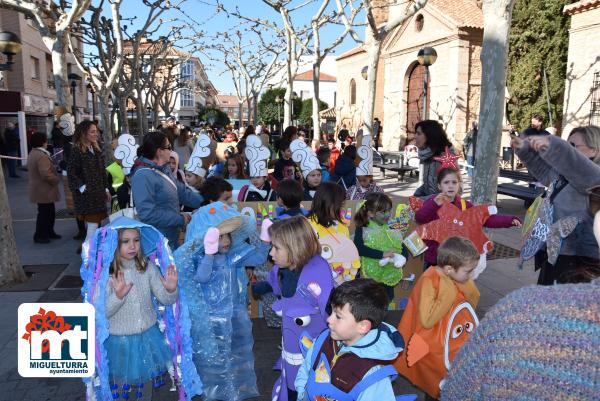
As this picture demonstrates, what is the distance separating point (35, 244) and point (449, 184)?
263 inches

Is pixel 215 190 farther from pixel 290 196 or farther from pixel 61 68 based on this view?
pixel 61 68

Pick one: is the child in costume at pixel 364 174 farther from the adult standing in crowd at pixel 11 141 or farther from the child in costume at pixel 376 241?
the adult standing in crowd at pixel 11 141

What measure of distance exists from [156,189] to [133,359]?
5.25 ft

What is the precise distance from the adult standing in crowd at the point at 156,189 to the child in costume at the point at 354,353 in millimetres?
2133

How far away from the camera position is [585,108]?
15.6 m

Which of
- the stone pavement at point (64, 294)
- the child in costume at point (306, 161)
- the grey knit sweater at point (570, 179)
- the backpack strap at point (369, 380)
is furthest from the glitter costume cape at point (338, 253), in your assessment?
the child in costume at point (306, 161)

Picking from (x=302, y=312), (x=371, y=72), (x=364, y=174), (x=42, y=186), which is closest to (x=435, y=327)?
(x=302, y=312)

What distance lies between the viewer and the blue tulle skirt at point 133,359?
2807 mm

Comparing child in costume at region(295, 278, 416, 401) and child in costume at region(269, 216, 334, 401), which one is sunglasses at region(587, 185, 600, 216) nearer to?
child in costume at region(295, 278, 416, 401)

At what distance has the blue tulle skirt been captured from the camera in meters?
2.81

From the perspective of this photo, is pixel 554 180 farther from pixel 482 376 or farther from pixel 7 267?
pixel 7 267

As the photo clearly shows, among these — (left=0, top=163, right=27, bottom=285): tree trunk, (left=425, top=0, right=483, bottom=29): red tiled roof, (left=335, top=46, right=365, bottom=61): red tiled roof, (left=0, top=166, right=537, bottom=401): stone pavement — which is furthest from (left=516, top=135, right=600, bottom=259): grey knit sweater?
(left=335, top=46, right=365, bottom=61): red tiled roof

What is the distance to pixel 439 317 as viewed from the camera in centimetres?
281

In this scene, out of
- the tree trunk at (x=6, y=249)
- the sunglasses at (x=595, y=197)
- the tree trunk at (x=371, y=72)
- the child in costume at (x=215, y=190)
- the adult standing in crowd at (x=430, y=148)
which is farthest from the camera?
the tree trunk at (x=371, y=72)
